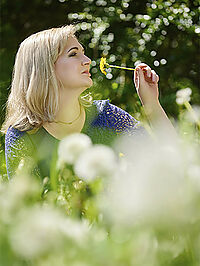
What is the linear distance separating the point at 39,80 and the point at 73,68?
0.16m

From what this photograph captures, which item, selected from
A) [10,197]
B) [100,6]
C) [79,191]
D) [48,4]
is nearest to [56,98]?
[79,191]

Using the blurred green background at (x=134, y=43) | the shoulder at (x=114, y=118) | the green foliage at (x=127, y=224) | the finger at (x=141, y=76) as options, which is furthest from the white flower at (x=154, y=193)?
the blurred green background at (x=134, y=43)

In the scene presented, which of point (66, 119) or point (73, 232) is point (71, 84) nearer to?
point (66, 119)

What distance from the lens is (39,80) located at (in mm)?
1596

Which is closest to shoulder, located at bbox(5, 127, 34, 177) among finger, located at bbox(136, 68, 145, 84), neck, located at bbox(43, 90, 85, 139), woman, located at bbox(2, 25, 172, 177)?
woman, located at bbox(2, 25, 172, 177)

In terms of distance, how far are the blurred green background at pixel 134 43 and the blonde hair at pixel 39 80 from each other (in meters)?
0.67

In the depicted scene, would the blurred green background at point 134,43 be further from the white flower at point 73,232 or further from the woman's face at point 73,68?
the white flower at point 73,232

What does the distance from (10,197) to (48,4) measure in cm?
301

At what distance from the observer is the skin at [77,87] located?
57.9 inches

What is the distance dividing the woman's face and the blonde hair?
0.8 inches

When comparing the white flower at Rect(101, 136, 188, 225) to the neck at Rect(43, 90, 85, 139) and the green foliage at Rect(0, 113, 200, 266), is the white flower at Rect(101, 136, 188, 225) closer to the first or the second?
the green foliage at Rect(0, 113, 200, 266)

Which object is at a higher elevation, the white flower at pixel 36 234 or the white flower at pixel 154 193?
the white flower at pixel 154 193

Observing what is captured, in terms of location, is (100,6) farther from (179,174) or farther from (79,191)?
(179,174)

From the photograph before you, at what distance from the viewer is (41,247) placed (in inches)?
11.8
